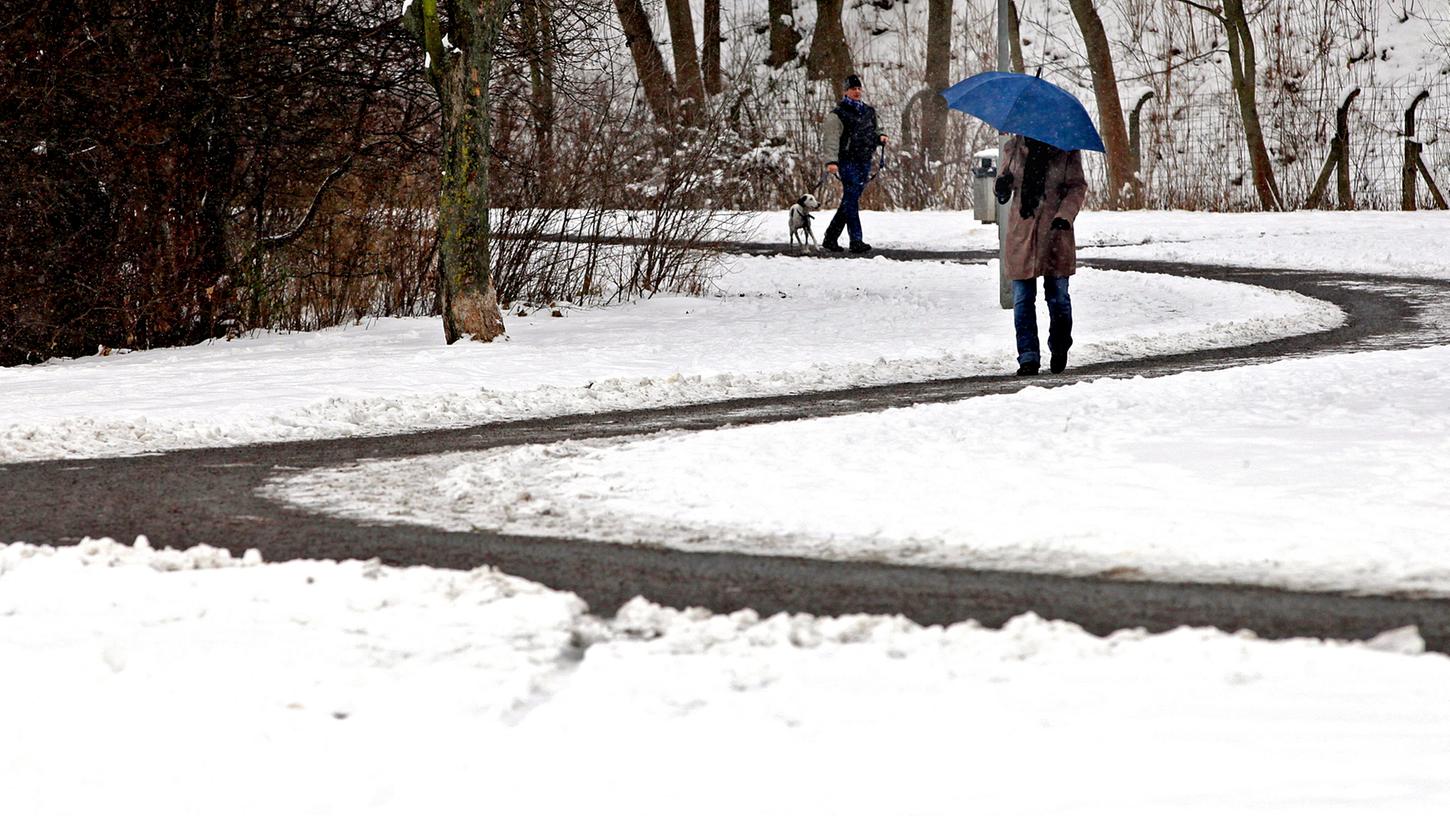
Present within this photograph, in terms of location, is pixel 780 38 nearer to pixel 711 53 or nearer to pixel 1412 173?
pixel 711 53

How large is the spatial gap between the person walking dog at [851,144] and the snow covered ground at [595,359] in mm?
2888

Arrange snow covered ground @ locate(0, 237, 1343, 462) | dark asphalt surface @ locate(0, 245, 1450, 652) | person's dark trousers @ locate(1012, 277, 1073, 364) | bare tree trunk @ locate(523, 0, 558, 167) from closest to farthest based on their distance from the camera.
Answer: dark asphalt surface @ locate(0, 245, 1450, 652) < snow covered ground @ locate(0, 237, 1343, 462) < person's dark trousers @ locate(1012, 277, 1073, 364) < bare tree trunk @ locate(523, 0, 558, 167)

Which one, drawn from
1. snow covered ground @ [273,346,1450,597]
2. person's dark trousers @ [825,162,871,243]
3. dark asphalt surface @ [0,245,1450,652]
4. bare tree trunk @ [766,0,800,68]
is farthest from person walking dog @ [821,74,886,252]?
bare tree trunk @ [766,0,800,68]

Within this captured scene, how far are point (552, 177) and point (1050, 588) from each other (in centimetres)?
1219

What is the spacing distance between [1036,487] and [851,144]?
15.2 meters

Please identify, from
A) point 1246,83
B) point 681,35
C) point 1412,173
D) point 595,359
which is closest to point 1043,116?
point 595,359

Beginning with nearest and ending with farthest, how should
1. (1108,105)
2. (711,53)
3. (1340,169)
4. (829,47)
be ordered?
(1340,169) < (1108,105) < (711,53) < (829,47)

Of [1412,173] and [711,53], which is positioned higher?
[711,53]

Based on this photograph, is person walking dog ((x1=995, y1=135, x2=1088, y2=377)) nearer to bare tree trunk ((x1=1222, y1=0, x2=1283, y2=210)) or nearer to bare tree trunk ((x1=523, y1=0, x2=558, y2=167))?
bare tree trunk ((x1=523, y1=0, x2=558, y2=167))

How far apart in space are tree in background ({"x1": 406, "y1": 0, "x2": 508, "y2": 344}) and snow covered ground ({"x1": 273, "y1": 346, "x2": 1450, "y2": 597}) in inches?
203

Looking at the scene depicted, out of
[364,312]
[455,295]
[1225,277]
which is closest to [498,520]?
[455,295]

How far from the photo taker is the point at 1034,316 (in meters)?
11.7

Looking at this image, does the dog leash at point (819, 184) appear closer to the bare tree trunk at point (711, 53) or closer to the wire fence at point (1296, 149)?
the bare tree trunk at point (711, 53)

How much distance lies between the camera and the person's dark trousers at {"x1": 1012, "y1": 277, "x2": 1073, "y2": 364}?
1173cm
